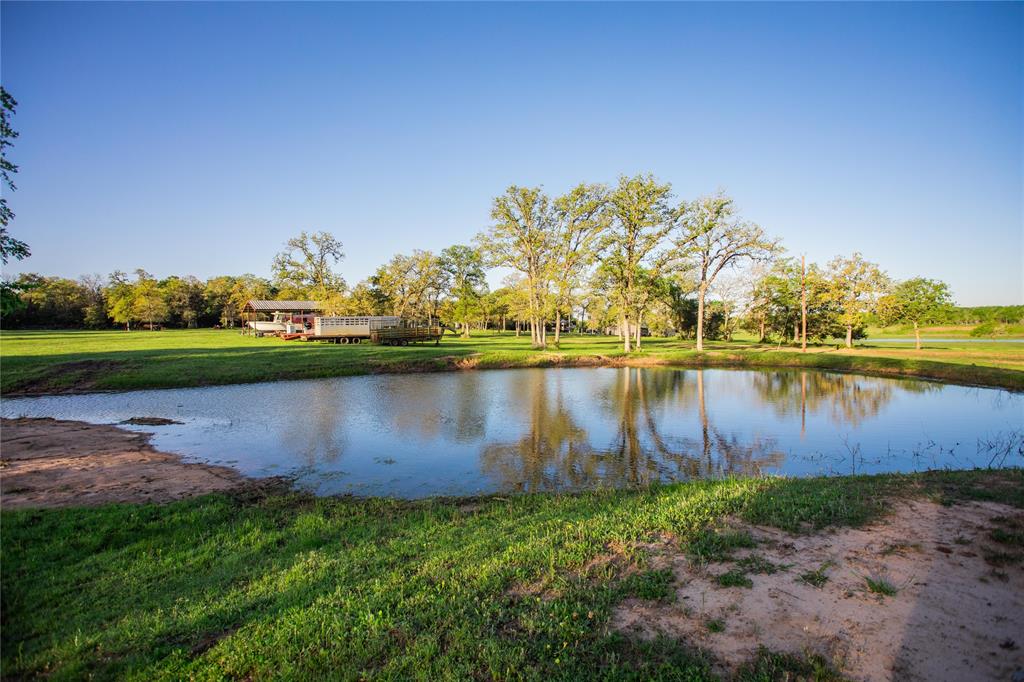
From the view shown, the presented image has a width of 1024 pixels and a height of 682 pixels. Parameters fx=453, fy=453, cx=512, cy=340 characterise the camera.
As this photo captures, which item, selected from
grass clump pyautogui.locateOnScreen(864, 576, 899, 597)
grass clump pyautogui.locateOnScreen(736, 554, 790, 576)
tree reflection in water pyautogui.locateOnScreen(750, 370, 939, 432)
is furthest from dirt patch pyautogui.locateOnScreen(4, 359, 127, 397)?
tree reflection in water pyautogui.locateOnScreen(750, 370, 939, 432)

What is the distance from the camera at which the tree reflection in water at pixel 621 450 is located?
34.7 feet

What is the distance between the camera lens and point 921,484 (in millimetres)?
7078

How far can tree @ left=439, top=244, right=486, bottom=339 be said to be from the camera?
73750 mm

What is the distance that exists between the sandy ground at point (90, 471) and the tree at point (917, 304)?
55.2 meters

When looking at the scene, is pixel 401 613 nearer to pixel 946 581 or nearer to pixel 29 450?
pixel 946 581

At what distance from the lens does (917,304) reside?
44.1 m

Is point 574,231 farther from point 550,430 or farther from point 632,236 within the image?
point 550,430

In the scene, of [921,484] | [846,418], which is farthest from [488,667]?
[846,418]

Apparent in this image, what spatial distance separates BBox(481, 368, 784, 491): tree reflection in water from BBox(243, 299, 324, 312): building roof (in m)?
54.1

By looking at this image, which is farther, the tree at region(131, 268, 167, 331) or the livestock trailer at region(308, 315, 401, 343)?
the tree at region(131, 268, 167, 331)

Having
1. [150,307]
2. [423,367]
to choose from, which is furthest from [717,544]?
[150,307]

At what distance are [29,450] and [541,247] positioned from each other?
139ft

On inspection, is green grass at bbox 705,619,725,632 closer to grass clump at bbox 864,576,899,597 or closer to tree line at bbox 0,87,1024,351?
grass clump at bbox 864,576,899,597

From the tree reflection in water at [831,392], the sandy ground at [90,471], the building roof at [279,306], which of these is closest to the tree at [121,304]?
the building roof at [279,306]
